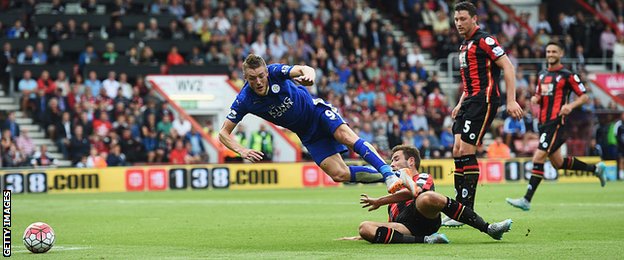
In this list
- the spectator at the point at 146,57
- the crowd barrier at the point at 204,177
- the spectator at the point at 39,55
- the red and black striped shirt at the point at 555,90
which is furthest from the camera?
the spectator at the point at 146,57

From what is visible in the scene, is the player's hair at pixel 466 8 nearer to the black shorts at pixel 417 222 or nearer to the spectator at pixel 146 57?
the black shorts at pixel 417 222

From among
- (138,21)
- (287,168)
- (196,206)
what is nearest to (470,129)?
(196,206)

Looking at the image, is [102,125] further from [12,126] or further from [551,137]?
[551,137]

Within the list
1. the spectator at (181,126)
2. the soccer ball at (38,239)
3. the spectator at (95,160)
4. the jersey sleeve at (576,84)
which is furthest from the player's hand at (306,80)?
Answer: the spectator at (181,126)

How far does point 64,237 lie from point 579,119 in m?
24.0

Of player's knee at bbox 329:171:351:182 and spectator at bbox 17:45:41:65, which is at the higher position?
spectator at bbox 17:45:41:65

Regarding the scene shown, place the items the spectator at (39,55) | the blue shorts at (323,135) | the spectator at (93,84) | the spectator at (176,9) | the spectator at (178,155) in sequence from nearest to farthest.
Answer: the blue shorts at (323,135) → the spectator at (178,155) → the spectator at (93,84) → the spectator at (39,55) → the spectator at (176,9)

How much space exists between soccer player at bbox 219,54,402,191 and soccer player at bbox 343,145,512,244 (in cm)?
26

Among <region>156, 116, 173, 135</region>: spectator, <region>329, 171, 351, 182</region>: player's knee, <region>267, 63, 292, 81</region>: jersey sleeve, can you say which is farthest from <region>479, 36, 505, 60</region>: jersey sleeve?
<region>156, 116, 173, 135</region>: spectator

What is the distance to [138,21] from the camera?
33750 millimetres

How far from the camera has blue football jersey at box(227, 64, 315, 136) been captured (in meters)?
12.1

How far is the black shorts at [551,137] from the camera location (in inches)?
696

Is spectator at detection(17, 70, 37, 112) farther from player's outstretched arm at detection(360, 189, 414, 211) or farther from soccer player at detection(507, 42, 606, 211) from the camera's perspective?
player's outstretched arm at detection(360, 189, 414, 211)

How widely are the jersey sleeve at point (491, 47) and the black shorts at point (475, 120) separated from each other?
61 centimetres
